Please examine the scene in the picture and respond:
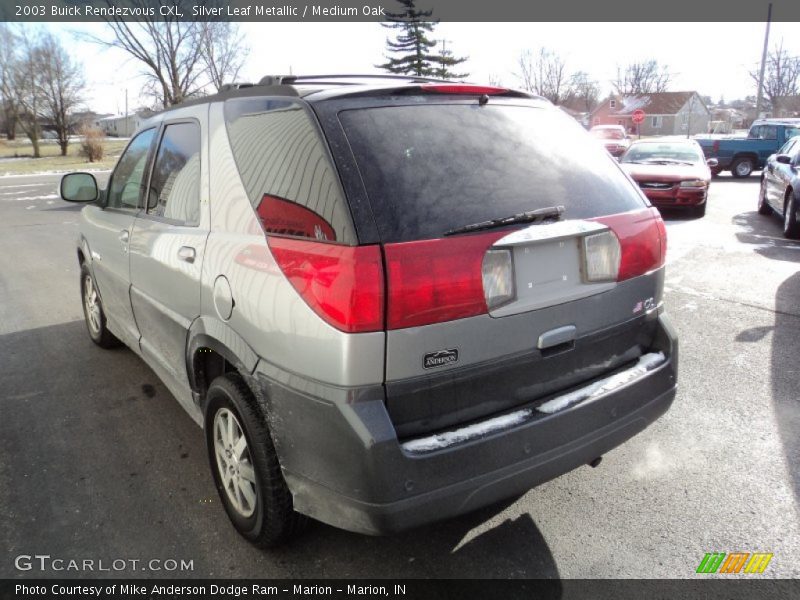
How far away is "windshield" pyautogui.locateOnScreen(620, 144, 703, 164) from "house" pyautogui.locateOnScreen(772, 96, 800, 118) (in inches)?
1846

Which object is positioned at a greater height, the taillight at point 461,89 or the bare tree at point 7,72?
the bare tree at point 7,72

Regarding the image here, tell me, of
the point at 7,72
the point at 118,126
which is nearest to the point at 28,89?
the point at 7,72

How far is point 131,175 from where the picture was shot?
155 inches

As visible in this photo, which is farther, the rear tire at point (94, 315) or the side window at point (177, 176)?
the rear tire at point (94, 315)

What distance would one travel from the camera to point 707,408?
3.76m

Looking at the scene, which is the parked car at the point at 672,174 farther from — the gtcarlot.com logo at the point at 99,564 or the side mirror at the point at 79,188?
the gtcarlot.com logo at the point at 99,564

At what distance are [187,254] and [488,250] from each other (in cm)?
151

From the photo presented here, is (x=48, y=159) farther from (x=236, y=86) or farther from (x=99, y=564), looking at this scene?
(x=99, y=564)

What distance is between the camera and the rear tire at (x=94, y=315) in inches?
193

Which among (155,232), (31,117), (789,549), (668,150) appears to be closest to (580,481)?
(789,549)

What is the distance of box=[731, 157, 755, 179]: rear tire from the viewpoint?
827 inches

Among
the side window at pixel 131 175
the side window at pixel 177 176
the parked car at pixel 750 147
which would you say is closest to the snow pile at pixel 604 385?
the side window at pixel 177 176

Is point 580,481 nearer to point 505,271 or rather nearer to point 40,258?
point 505,271

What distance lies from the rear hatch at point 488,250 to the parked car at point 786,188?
319 inches
